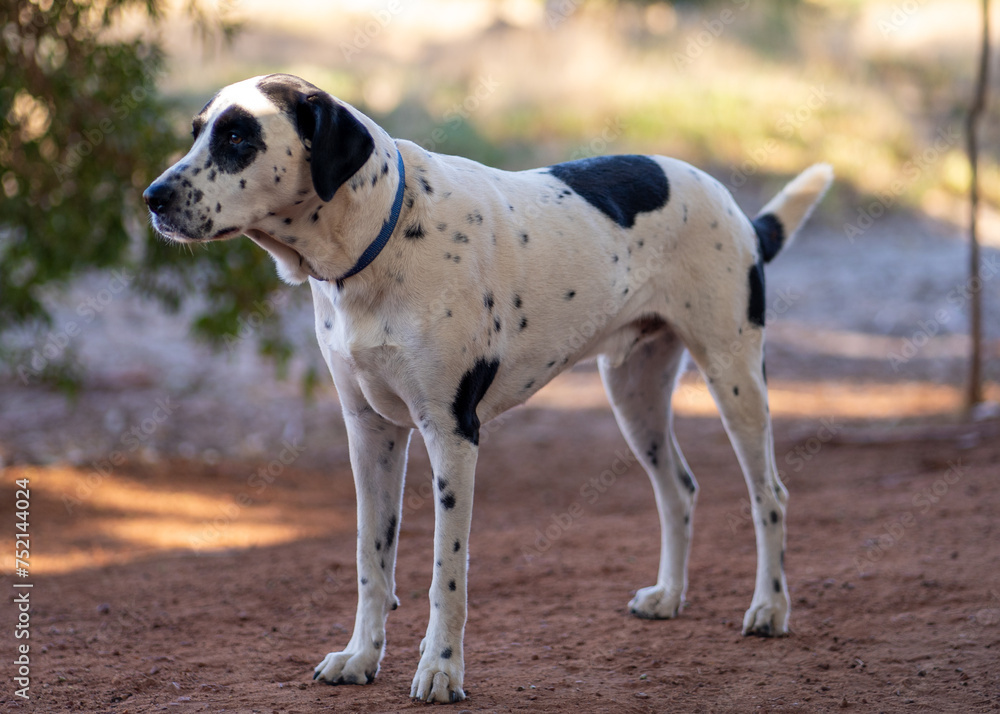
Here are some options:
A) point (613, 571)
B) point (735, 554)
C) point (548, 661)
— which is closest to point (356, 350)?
point (548, 661)

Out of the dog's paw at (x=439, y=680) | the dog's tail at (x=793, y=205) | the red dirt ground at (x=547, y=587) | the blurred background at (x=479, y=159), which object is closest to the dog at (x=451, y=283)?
the dog's paw at (x=439, y=680)

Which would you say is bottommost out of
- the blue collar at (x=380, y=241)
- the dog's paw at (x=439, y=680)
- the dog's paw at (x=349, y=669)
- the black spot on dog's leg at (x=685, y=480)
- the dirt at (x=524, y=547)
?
the dirt at (x=524, y=547)

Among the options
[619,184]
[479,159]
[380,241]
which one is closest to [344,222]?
[380,241]

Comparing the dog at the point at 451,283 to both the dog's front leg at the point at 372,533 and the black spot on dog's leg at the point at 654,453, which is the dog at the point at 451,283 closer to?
the dog's front leg at the point at 372,533

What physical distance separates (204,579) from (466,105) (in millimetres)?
12968

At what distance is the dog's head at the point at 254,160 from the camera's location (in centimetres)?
311

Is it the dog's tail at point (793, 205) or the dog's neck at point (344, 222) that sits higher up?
the dog's neck at point (344, 222)

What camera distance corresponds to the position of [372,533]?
3777 mm

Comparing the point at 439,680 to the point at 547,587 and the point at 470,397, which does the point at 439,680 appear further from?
the point at 547,587

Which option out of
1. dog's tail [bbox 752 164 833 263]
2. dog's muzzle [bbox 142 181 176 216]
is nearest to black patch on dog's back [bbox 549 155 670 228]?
dog's tail [bbox 752 164 833 263]

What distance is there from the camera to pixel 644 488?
766cm

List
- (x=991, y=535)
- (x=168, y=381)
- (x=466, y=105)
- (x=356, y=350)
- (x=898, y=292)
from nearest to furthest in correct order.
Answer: (x=356, y=350), (x=991, y=535), (x=168, y=381), (x=898, y=292), (x=466, y=105)

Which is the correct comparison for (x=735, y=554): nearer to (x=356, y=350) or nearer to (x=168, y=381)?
(x=356, y=350)

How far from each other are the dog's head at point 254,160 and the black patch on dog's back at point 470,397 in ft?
2.60
